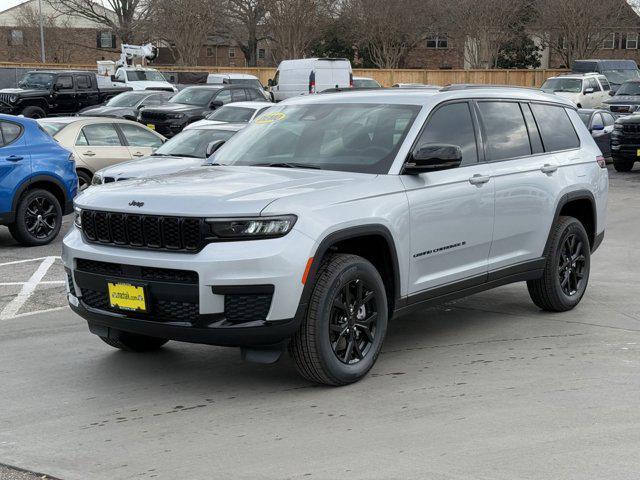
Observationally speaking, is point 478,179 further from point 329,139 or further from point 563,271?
point 563,271

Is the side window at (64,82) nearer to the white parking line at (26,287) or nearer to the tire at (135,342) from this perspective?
the white parking line at (26,287)

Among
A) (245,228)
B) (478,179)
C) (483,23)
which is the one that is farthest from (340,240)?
(483,23)

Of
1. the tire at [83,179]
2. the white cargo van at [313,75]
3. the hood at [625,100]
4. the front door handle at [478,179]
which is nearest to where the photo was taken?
the front door handle at [478,179]

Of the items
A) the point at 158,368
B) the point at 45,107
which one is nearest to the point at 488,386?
the point at 158,368

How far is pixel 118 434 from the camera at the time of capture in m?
5.28

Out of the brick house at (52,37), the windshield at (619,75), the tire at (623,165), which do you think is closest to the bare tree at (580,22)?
the windshield at (619,75)

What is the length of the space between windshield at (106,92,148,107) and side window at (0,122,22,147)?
18.4 meters

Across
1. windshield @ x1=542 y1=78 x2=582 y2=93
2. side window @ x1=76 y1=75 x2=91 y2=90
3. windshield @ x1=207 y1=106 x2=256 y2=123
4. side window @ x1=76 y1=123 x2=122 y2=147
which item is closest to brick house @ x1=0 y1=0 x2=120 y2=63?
side window @ x1=76 y1=75 x2=91 y2=90

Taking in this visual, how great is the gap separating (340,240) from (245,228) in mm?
627

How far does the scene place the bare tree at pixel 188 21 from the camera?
58969 millimetres

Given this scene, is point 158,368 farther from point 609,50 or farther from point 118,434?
point 609,50

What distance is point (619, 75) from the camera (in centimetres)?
4191

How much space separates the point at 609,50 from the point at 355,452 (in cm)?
7283

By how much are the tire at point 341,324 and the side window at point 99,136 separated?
1120cm
